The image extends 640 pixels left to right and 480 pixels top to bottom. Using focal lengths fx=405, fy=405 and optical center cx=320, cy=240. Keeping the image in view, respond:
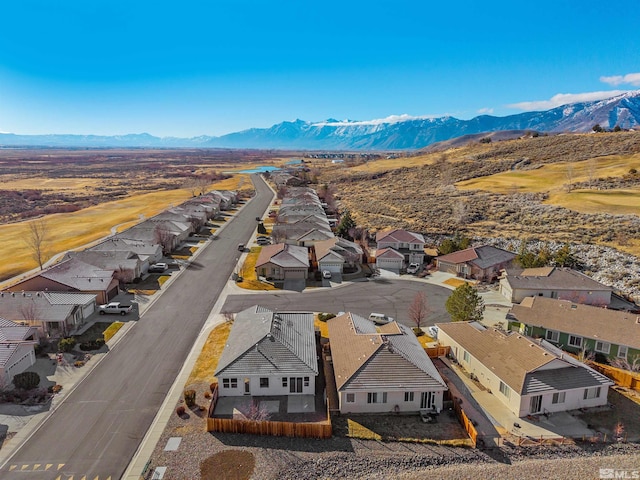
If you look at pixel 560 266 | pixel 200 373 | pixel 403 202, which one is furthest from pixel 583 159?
pixel 200 373

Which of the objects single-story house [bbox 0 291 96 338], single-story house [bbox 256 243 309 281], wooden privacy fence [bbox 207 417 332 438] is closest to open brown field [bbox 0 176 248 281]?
single-story house [bbox 0 291 96 338]

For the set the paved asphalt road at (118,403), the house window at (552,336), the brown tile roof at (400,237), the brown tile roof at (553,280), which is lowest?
the paved asphalt road at (118,403)

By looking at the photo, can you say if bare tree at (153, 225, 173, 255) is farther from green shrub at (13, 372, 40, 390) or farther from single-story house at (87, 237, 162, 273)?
green shrub at (13, 372, 40, 390)

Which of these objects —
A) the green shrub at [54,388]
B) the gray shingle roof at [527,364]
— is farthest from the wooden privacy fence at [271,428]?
the gray shingle roof at [527,364]

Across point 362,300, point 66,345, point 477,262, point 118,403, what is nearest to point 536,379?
point 362,300

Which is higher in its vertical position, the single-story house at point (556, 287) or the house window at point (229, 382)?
the single-story house at point (556, 287)

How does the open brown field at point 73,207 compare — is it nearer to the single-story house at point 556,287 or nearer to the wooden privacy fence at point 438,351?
the wooden privacy fence at point 438,351

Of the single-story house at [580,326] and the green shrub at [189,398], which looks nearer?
the green shrub at [189,398]
